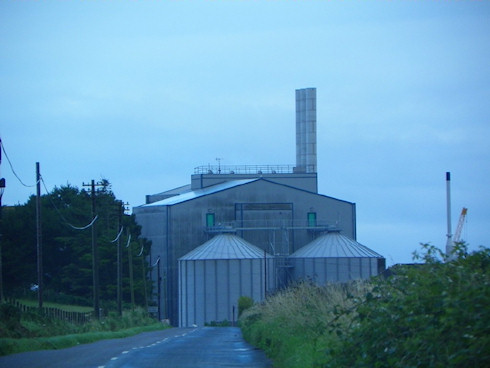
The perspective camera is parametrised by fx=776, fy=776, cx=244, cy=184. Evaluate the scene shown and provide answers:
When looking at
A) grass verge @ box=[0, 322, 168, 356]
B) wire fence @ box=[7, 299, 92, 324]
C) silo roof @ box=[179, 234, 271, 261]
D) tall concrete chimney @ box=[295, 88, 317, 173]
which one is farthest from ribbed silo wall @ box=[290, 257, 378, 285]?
grass verge @ box=[0, 322, 168, 356]

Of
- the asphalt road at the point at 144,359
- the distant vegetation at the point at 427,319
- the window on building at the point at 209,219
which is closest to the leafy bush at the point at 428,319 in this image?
the distant vegetation at the point at 427,319

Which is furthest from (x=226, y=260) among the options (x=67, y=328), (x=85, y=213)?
(x=67, y=328)

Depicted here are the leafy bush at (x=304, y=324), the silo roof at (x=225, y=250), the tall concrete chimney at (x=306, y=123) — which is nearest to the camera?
the leafy bush at (x=304, y=324)

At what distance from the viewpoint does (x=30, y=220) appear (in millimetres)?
79438

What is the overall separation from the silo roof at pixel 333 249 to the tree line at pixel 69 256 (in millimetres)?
16408

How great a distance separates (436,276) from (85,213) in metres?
78.0

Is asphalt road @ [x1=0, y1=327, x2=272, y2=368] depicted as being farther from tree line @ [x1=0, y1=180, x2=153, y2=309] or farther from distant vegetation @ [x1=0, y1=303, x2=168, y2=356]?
tree line @ [x1=0, y1=180, x2=153, y2=309]

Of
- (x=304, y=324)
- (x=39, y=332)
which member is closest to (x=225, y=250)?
Answer: (x=39, y=332)

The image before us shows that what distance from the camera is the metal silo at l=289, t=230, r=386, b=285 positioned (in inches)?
2997

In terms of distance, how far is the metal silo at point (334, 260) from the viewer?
250 feet

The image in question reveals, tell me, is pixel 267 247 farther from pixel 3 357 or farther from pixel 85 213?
pixel 3 357

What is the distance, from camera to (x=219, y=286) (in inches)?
2977

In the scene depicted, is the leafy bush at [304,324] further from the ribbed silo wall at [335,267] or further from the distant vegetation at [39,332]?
the ribbed silo wall at [335,267]

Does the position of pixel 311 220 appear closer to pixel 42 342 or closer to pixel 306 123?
pixel 306 123
